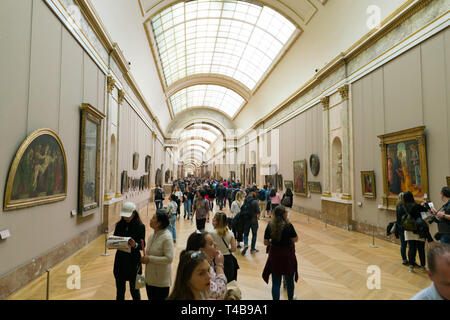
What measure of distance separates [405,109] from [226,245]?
742 centimetres

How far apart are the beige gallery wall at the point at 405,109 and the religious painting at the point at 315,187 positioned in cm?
297

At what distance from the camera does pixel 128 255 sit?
351 centimetres

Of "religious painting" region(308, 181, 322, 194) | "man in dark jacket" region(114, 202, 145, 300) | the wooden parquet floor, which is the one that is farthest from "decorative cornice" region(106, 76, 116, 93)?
"religious painting" region(308, 181, 322, 194)

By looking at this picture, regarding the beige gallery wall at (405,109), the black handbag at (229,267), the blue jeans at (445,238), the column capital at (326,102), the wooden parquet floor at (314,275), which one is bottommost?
the wooden parquet floor at (314,275)

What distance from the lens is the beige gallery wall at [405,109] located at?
704 cm

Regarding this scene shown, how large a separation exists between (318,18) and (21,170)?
13.2 meters

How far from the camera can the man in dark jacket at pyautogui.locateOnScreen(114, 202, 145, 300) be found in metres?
3.50

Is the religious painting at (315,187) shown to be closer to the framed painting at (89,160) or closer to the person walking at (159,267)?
the framed painting at (89,160)

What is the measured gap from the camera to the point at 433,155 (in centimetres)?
726

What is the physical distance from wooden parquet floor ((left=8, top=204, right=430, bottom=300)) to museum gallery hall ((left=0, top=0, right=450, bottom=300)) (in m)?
0.05

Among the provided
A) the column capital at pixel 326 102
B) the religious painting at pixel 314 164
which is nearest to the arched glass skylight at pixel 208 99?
the religious painting at pixel 314 164

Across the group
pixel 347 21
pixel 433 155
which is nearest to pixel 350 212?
pixel 433 155

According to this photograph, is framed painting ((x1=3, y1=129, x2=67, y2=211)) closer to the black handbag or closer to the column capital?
the black handbag
